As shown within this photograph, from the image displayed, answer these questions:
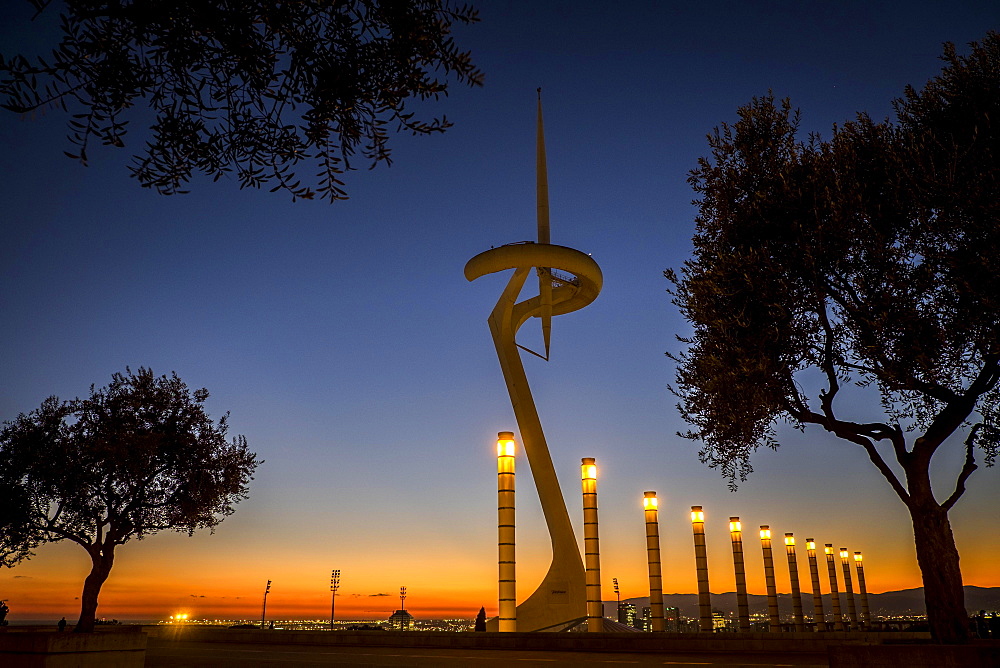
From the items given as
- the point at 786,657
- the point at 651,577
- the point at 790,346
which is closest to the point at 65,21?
the point at 790,346

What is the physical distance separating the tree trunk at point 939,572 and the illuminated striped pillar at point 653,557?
72.3 feet

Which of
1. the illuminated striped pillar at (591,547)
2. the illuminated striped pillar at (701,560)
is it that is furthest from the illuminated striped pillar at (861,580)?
the illuminated striped pillar at (591,547)

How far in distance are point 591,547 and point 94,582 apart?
60.8ft

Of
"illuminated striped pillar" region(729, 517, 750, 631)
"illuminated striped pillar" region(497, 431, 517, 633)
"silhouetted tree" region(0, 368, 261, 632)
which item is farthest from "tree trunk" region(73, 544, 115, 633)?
"illuminated striped pillar" region(729, 517, 750, 631)

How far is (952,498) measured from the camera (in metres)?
13.0

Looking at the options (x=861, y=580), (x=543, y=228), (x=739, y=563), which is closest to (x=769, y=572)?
(x=739, y=563)

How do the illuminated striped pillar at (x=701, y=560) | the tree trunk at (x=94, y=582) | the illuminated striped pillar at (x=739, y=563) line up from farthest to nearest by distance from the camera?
the illuminated striped pillar at (x=739, y=563), the illuminated striped pillar at (x=701, y=560), the tree trunk at (x=94, y=582)

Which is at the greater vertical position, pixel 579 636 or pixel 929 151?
pixel 929 151

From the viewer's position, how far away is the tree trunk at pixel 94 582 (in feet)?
80.8

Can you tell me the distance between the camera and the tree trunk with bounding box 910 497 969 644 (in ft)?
38.9

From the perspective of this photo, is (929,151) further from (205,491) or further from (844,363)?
(205,491)

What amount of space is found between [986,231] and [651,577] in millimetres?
25259

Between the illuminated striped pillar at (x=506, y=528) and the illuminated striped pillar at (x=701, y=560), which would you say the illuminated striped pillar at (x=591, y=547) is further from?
the illuminated striped pillar at (x=701, y=560)

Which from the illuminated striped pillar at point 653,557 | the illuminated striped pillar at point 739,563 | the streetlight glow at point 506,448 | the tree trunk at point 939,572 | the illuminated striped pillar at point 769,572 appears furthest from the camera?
the illuminated striped pillar at point 769,572
